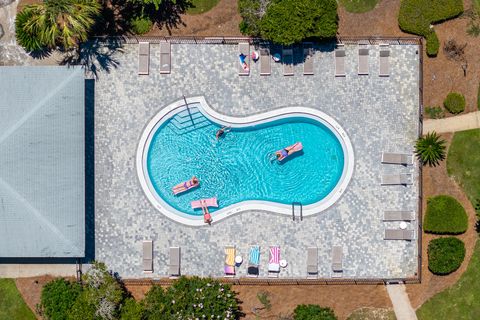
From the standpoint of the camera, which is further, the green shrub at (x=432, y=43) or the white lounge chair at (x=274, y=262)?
the white lounge chair at (x=274, y=262)

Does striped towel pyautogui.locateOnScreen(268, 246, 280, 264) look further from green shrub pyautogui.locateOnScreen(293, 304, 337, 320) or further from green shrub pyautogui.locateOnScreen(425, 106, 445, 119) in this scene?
green shrub pyautogui.locateOnScreen(425, 106, 445, 119)

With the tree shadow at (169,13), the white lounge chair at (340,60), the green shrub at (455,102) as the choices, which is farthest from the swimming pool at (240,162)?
the green shrub at (455,102)

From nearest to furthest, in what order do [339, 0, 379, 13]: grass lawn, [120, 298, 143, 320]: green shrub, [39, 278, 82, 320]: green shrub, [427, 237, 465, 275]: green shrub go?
[120, 298, 143, 320]: green shrub, [39, 278, 82, 320]: green shrub, [427, 237, 465, 275]: green shrub, [339, 0, 379, 13]: grass lawn

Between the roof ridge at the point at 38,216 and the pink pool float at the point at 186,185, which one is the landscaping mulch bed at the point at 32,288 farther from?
the pink pool float at the point at 186,185

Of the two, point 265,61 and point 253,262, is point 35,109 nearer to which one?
point 265,61

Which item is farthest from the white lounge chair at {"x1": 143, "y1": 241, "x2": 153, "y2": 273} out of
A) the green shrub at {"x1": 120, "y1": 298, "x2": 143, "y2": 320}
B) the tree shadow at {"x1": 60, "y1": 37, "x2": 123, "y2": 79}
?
the tree shadow at {"x1": 60, "y1": 37, "x2": 123, "y2": 79}

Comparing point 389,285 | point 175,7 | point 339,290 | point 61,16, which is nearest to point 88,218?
point 61,16

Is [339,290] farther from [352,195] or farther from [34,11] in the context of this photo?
[34,11]
